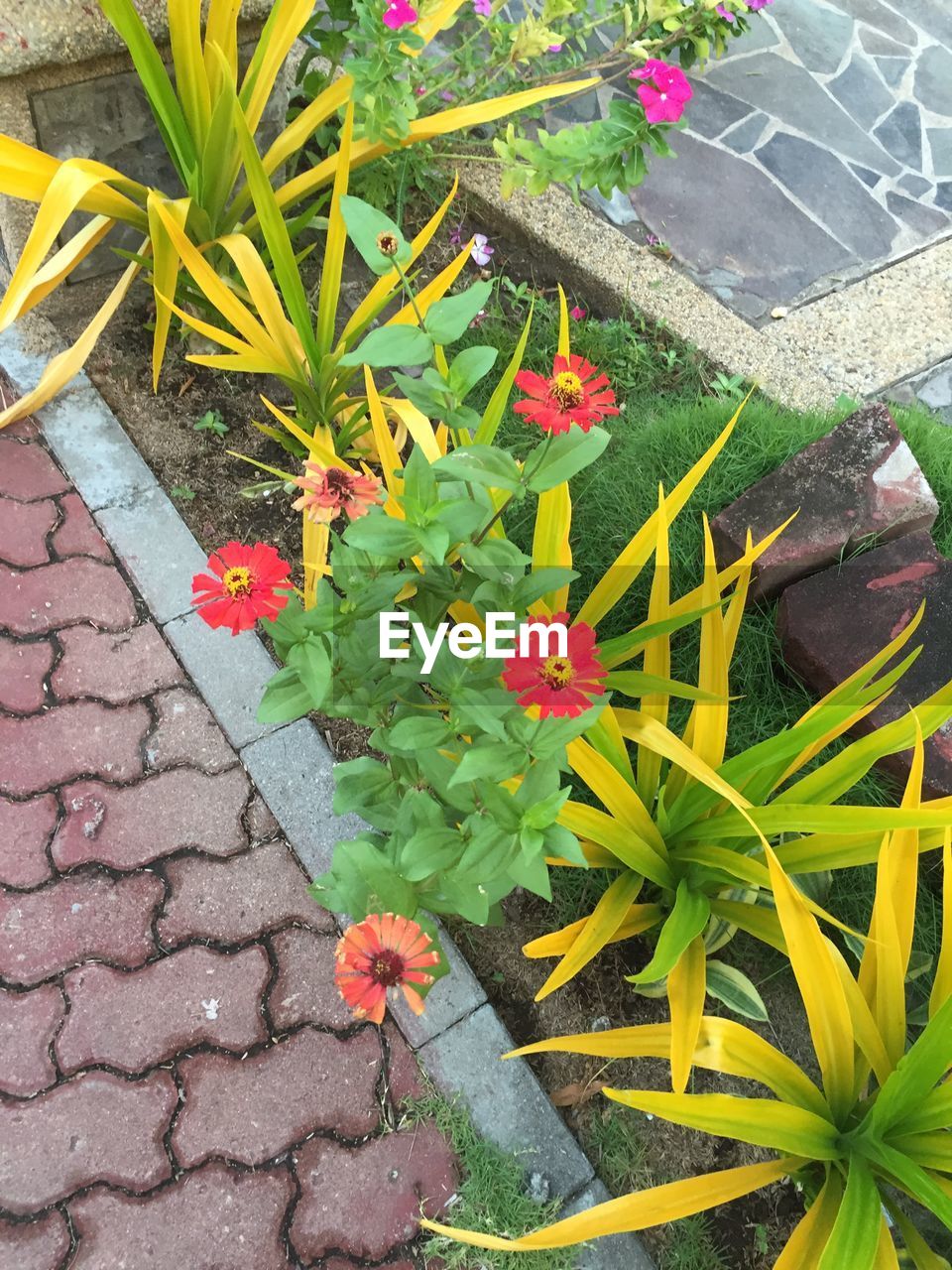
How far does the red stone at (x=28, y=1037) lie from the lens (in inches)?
55.0

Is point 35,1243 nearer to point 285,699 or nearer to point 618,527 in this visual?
point 285,699

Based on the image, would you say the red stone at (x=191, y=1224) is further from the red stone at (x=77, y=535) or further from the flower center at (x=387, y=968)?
the red stone at (x=77, y=535)

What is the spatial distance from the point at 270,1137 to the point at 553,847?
2.37 feet

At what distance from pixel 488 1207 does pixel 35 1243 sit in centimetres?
61

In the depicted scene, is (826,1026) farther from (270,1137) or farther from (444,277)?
(444,277)

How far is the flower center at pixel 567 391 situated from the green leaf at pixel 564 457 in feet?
0.19

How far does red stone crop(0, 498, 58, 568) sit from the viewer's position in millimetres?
1848

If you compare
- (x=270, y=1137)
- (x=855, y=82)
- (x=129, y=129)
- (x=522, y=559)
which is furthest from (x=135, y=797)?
(x=855, y=82)

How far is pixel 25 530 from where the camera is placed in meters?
1.88

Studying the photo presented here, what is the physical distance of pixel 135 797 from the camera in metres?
1.65

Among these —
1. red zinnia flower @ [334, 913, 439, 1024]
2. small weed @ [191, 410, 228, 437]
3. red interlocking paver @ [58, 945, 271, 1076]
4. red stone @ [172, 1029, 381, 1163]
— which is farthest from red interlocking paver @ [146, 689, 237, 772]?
red zinnia flower @ [334, 913, 439, 1024]

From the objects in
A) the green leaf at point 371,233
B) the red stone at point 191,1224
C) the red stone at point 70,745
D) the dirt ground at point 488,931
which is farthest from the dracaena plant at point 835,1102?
the red stone at point 70,745

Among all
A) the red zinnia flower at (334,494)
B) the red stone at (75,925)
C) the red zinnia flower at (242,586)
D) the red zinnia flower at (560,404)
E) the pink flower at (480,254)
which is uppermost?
the red zinnia flower at (560,404)

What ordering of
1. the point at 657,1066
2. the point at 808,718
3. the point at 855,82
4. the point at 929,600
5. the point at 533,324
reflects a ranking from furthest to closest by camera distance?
the point at 855,82
the point at 533,324
the point at 929,600
the point at 657,1066
the point at 808,718
